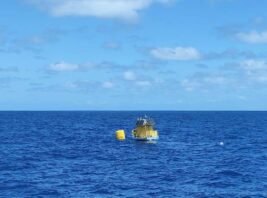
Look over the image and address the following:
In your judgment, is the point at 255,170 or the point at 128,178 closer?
the point at 128,178

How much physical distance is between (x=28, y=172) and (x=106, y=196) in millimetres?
16527

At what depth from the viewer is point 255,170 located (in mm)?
60219

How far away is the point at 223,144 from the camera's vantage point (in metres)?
94.9

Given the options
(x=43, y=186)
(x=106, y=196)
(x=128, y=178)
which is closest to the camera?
(x=106, y=196)

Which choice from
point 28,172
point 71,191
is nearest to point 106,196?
point 71,191

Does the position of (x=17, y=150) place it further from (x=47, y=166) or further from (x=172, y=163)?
(x=172, y=163)

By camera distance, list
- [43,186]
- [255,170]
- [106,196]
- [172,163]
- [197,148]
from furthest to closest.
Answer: [197,148] < [172,163] < [255,170] < [43,186] < [106,196]

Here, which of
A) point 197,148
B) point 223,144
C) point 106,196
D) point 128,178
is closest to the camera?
point 106,196

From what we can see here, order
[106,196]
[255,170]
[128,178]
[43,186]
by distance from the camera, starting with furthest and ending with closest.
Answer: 1. [255,170]
2. [128,178]
3. [43,186]
4. [106,196]

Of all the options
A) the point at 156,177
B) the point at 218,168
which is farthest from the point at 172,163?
the point at 156,177

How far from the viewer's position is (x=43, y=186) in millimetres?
49281

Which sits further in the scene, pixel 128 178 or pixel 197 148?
pixel 197 148

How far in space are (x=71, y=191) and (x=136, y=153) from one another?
103 ft

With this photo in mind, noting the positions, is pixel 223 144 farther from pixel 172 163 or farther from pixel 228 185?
pixel 228 185
